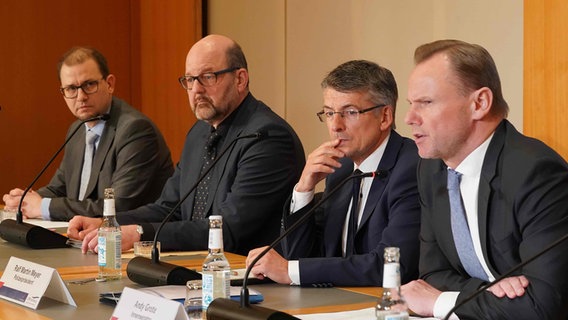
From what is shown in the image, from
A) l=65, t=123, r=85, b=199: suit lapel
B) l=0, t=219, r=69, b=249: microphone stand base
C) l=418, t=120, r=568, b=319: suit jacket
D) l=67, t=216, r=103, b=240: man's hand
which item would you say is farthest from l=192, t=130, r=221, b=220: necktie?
l=418, t=120, r=568, b=319: suit jacket

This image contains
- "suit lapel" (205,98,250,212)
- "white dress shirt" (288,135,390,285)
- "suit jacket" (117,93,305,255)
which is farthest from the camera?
"suit lapel" (205,98,250,212)

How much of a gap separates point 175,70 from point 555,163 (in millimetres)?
4989

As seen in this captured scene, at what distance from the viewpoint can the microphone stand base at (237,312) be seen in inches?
77.4

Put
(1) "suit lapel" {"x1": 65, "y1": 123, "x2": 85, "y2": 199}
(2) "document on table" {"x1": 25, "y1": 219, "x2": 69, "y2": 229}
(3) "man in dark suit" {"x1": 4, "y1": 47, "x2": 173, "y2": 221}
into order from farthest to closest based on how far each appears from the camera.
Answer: (1) "suit lapel" {"x1": 65, "y1": 123, "x2": 85, "y2": 199} < (3) "man in dark suit" {"x1": 4, "y1": 47, "x2": 173, "y2": 221} < (2) "document on table" {"x1": 25, "y1": 219, "x2": 69, "y2": 229}

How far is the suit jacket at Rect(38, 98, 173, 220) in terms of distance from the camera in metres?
4.61

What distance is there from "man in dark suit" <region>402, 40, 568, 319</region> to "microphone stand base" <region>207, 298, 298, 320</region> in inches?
20.6

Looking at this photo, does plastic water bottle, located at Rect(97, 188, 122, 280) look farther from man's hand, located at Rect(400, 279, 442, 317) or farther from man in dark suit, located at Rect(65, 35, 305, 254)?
man's hand, located at Rect(400, 279, 442, 317)

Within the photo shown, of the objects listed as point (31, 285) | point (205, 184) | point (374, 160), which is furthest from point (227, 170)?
point (31, 285)

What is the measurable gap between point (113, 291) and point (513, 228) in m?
1.14

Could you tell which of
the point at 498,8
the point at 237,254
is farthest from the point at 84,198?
the point at 498,8

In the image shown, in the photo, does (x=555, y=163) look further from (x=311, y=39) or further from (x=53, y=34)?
(x=53, y=34)

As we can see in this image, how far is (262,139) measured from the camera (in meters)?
3.81

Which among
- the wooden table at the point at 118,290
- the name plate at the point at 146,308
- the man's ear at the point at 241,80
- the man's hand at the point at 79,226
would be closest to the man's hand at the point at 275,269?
the wooden table at the point at 118,290

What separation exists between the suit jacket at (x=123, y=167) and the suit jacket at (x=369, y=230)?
155cm
